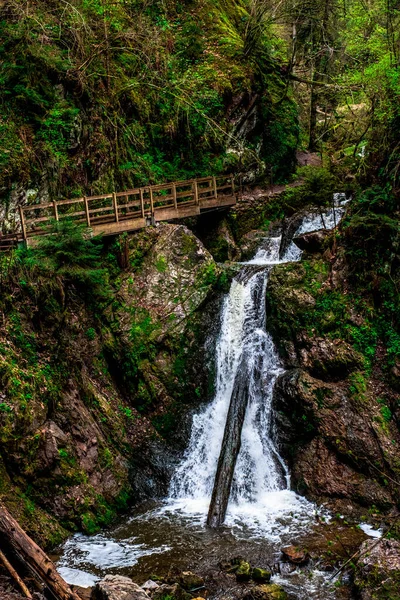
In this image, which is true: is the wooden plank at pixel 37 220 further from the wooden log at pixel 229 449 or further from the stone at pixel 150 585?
the stone at pixel 150 585

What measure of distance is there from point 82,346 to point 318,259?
664cm

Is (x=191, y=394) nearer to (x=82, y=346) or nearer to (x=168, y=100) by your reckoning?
(x=82, y=346)

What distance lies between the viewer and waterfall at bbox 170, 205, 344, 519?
11133 millimetres

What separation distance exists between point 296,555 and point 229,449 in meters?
3.21

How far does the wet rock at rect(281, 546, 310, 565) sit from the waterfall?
177cm

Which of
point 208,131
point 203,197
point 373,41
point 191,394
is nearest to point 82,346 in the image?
point 191,394

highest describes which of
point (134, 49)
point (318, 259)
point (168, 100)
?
point (134, 49)

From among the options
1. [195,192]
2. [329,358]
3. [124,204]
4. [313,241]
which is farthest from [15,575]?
[195,192]

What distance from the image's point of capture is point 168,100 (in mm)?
17281

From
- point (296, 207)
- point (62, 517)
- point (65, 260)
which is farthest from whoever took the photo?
point (296, 207)

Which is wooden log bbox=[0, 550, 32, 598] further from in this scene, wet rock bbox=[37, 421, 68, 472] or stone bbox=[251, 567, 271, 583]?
stone bbox=[251, 567, 271, 583]

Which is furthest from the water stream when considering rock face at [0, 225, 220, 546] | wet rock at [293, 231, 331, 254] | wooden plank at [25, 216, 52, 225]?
wooden plank at [25, 216, 52, 225]

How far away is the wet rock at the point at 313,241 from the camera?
13.6 m

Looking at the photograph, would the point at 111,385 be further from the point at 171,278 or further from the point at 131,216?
the point at 131,216
